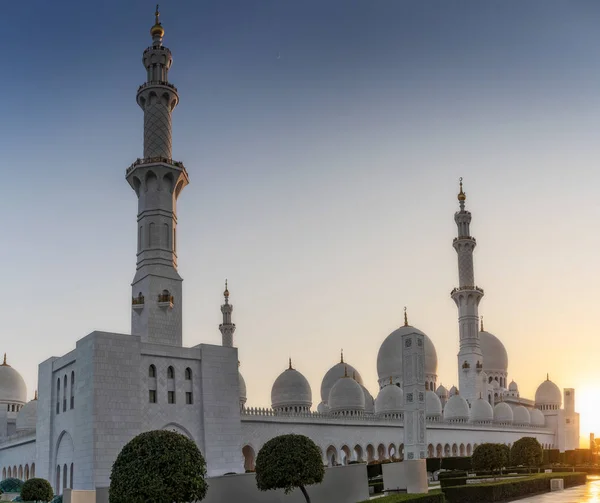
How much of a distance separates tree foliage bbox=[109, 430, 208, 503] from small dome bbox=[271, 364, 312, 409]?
34.9 meters

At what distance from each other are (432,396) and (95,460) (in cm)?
3651

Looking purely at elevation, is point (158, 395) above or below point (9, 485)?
above

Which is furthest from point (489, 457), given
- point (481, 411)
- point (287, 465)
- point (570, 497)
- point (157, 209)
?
point (481, 411)

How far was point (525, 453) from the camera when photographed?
38.6 m

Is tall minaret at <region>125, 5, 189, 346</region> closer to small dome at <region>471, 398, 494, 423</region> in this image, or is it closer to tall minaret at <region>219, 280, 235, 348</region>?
tall minaret at <region>219, 280, 235, 348</region>

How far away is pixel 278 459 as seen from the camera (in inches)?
864

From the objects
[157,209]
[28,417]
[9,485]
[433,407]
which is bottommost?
[9,485]

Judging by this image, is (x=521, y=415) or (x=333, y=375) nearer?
(x=333, y=375)

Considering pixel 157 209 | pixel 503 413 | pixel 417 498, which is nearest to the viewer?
pixel 417 498

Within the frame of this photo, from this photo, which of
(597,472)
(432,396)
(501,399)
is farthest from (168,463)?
(501,399)

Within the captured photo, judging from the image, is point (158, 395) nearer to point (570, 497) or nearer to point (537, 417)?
point (570, 497)

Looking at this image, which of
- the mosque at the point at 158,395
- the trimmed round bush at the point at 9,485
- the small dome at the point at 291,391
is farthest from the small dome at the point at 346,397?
the trimmed round bush at the point at 9,485

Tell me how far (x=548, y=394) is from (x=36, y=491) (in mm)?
66097

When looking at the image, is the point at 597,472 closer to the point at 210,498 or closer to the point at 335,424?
the point at 335,424
